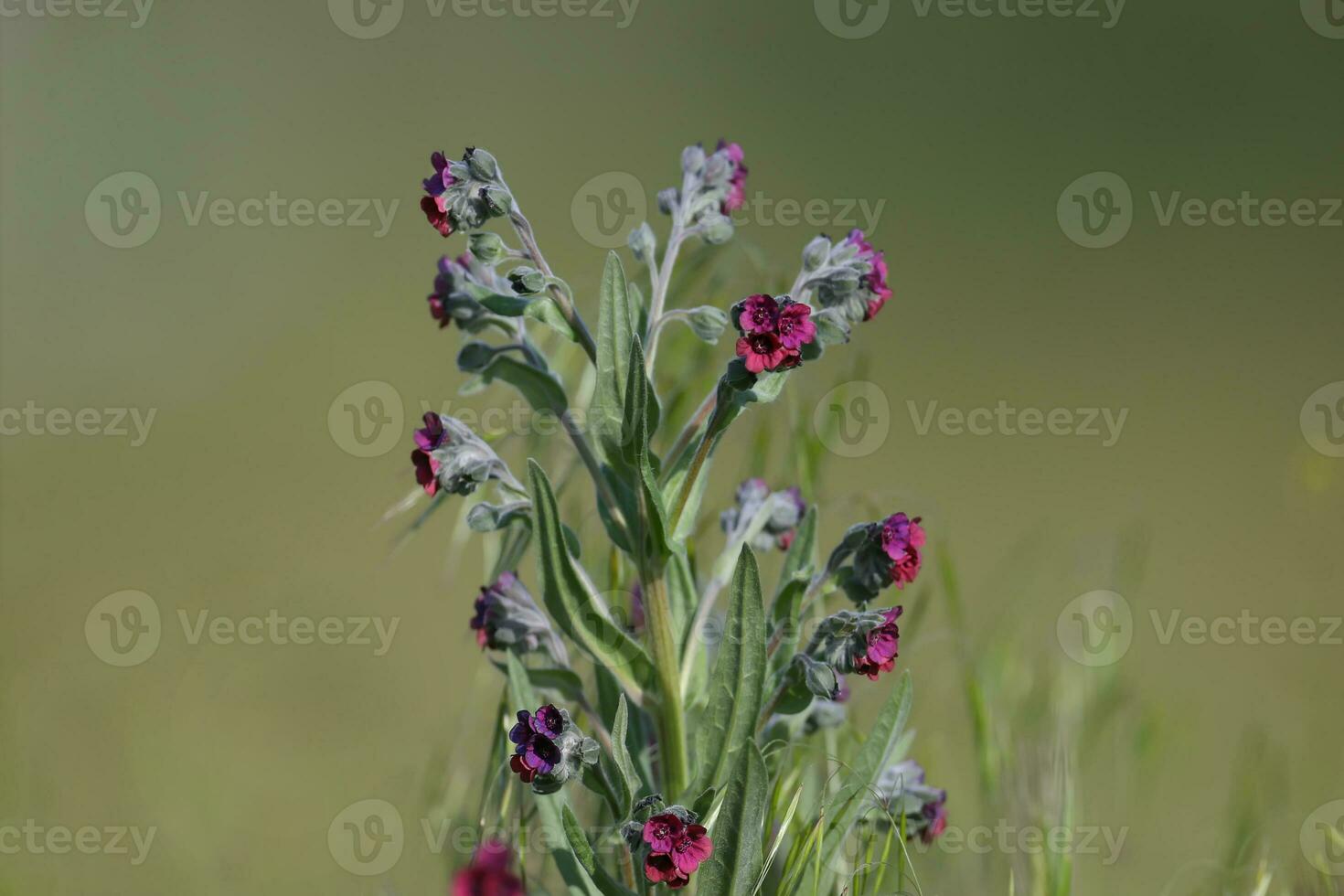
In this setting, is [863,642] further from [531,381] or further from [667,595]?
[531,381]

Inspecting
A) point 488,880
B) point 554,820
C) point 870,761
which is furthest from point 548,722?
point 488,880

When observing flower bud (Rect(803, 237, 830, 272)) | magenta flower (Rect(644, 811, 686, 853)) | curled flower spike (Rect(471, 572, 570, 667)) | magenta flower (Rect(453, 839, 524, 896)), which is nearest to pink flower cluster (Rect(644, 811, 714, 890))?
magenta flower (Rect(644, 811, 686, 853))

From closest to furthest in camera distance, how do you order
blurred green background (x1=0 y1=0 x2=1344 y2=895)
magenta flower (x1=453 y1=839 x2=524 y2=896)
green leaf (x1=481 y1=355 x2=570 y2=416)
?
magenta flower (x1=453 y1=839 x2=524 y2=896)
green leaf (x1=481 y1=355 x2=570 y2=416)
blurred green background (x1=0 y1=0 x2=1344 y2=895)

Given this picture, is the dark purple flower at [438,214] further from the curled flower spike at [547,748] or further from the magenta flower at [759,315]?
the curled flower spike at [547,748]

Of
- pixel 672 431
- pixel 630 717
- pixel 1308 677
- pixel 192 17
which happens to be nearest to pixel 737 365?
pixel 630 717

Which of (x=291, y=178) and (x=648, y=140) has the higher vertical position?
(x=648, y=140)

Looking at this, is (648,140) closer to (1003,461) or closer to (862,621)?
(1003,461)

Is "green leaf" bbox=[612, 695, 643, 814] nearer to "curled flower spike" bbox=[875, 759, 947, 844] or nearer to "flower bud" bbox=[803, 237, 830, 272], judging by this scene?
"curled flower spike" bbox=[875, 759, 947, 844]
